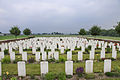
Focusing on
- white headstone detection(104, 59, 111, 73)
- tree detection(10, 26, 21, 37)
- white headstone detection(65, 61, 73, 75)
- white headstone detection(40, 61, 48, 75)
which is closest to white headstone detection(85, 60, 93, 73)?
white headstone detection(104, 59, 111, 73)

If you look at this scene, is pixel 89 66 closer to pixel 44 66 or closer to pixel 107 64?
pixel 107 64

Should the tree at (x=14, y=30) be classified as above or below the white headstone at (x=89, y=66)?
above

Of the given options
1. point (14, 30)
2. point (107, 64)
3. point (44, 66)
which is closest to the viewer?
point (44, 66)

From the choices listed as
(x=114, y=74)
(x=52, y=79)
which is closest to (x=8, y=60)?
(x=52, y=79)

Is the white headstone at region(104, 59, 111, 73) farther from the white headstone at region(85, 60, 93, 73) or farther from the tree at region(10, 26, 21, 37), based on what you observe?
the tree at region(10, 26, 21, 37)

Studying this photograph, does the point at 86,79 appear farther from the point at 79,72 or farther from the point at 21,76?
the point at 21,76

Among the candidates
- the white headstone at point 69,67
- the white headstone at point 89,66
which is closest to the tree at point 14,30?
the white headstone at point 69,67

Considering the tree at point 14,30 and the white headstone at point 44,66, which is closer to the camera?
the white headstone at point 44,66

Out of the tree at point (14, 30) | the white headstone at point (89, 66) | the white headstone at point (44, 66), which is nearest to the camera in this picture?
the white headstone at point (44, 66)

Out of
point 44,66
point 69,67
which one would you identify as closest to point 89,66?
point 69,67

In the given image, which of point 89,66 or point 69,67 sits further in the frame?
point 89,66

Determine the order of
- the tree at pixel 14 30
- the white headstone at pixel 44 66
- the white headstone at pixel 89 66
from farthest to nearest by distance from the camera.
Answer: the tree at pixel 14 30 → the white headstone at pixel 89 66 → the white headstone at pixel 44 66

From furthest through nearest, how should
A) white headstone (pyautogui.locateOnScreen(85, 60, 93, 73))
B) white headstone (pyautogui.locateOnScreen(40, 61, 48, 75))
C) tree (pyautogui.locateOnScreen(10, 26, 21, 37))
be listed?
1. tree (pyautogui.locateOnScreen(10, 26, 21, 37))
2. white headstone (pyautogui.locateOnScreen(85, 60, 93, 73))
3. white headstone (pyautogui.locateOnScreen(40, 61, 48, 75))

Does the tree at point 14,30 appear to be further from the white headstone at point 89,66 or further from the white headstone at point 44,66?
the white headstone at point 89,66
